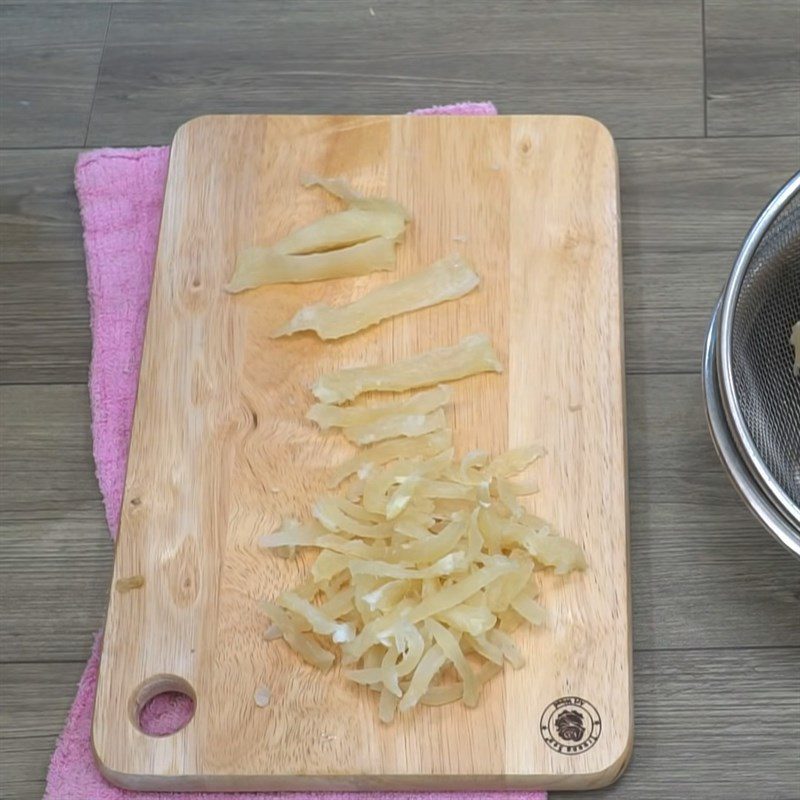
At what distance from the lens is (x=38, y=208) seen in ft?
5.27

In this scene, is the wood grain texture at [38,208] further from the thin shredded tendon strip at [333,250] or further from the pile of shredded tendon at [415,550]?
the pile of shredded tendon at [415,550]

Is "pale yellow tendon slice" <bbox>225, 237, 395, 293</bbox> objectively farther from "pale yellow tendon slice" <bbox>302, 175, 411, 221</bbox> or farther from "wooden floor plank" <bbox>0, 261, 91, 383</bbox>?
"wooden floor plank" <bbox>0, 261, 91, 383</bbox>

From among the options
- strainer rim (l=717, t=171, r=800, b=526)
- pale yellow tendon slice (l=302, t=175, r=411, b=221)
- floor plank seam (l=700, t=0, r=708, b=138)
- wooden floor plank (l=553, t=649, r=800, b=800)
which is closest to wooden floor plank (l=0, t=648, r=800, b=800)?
wooden floor plank (l=553, t=649, r=800, b=800)

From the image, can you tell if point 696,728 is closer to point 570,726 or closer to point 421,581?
point 570,726

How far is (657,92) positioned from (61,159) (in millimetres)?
774

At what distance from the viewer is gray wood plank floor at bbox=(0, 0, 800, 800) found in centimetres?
125

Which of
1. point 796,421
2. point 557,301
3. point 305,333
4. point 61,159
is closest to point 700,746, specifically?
point 796,421

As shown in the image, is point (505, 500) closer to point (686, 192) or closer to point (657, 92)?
point (686, 192)

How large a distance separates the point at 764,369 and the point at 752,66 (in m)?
0.55

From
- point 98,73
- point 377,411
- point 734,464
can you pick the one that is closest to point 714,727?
point 734,464

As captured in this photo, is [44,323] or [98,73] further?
[98,73]

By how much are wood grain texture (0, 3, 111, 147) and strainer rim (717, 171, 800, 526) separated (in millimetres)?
905

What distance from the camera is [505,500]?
1.24 meters

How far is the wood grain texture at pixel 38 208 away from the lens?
157 centimetres
